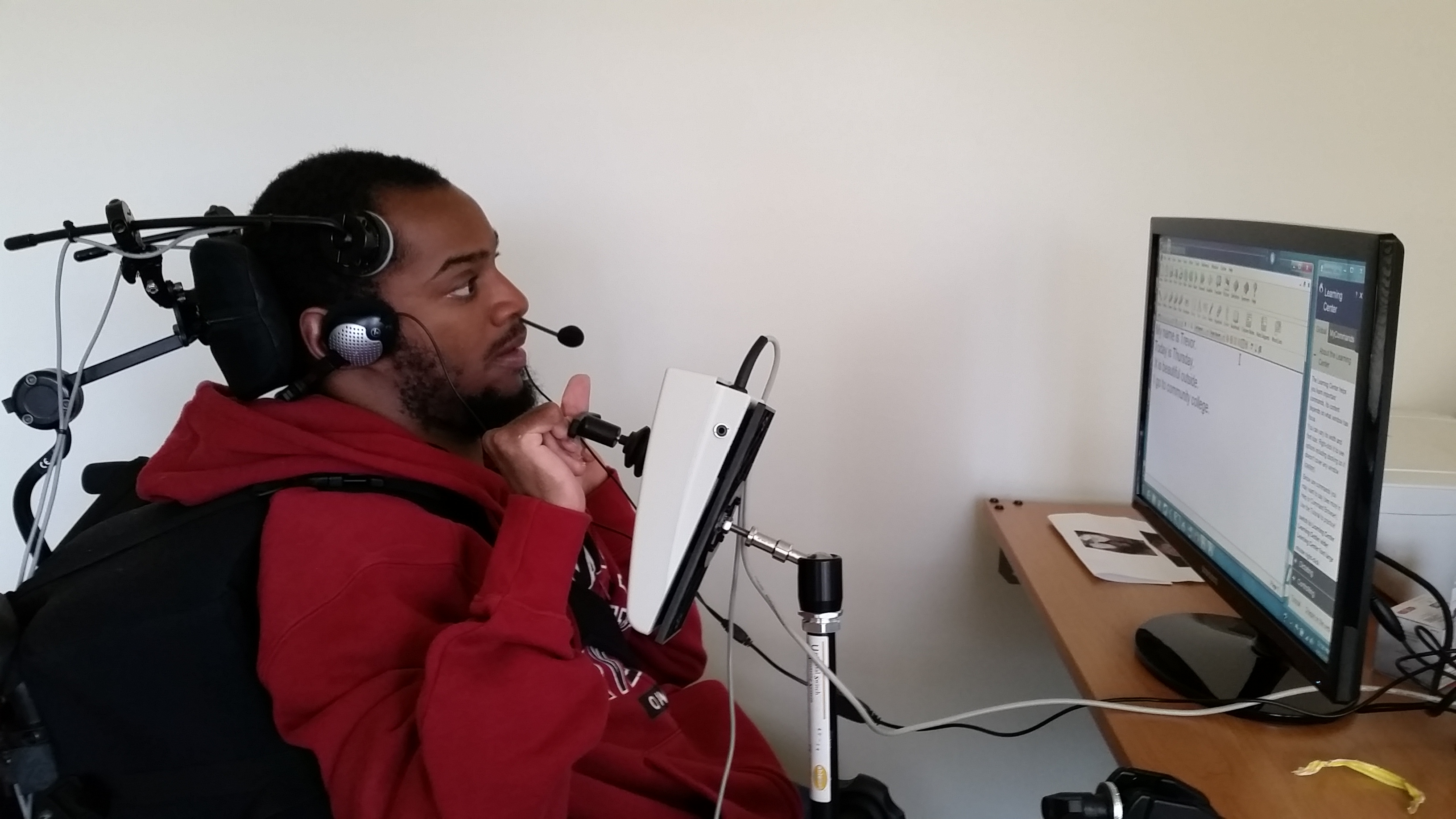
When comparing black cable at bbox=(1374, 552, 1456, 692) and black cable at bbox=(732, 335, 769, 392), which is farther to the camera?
black cable at bbox=(1374, 552, 1456, 692)

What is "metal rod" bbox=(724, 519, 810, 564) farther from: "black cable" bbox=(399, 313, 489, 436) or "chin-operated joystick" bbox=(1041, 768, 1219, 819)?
"black cable" bbox=(399, 313, 489, 436)

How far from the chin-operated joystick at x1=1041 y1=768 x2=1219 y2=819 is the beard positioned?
662 millimetres

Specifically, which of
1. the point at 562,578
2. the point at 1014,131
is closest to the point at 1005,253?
the point at 1014,131

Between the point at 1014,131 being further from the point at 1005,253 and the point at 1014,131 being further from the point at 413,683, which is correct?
the point at 413,683

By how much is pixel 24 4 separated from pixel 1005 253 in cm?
161

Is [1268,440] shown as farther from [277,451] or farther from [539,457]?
[277,451]

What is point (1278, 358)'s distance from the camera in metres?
0.84

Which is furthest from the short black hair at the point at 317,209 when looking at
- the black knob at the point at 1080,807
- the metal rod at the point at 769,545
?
the black knob at the point at 1080,807

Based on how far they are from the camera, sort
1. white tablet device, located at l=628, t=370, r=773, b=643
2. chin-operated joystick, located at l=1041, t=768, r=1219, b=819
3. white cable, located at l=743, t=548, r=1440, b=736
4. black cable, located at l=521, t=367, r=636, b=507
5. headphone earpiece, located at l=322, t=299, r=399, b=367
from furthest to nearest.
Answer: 1. black cable, located at l=521, t=367, r=636, b=507
2. headphone earpiece, located at l=322, t=299, r=399, b=367
3. white cable, located at l=743, t=548, r=1440, b=736
4. white tablet device, located at l=628, t=370, r=773, b=643
5. chin-operated joystick, located at l=1041, t=768, r=1219, b=819

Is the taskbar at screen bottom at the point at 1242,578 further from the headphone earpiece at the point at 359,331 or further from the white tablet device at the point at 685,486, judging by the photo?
the headphone earpiece at the point at 359,331

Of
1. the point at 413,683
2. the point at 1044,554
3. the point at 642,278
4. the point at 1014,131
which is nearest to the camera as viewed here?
the point at 413,683

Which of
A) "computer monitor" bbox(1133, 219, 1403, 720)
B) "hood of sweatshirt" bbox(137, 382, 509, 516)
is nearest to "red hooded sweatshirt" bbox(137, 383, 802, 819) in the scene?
"hood of sweatshirt" bbox(137, 382, 509, 516)

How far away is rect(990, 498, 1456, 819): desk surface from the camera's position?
745mm

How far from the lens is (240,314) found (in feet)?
2.97
